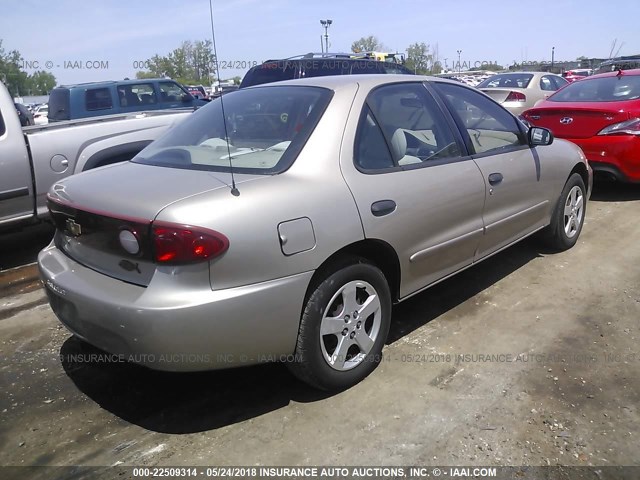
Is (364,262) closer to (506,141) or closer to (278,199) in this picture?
(278,199)

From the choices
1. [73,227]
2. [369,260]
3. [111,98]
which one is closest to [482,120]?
[369,260]

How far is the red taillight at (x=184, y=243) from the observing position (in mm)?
2303

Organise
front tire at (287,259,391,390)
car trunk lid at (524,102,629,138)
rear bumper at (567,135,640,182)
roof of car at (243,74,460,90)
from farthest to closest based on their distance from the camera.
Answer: car trunk lid at (524,102,629,138)
rear bumper at (567,135,640,182)
roof of car at (243,74,460,90)
front tire at (287,259,391,390)

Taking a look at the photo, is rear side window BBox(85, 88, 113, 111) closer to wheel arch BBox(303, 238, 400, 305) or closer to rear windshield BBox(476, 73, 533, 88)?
rear windshield BBox(476, 73, 533, 88)

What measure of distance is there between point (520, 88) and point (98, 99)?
27.5 feet

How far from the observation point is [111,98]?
35.6 ft

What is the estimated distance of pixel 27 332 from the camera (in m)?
3.77

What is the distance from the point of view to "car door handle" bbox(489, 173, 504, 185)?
12.2 feet

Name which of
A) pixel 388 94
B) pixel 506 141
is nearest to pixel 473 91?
pixel 506 141

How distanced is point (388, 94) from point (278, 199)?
4.02ft

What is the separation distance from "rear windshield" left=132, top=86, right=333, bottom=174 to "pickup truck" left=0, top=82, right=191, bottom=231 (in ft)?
7.10

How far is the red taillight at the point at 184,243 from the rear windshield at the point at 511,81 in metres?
10.7

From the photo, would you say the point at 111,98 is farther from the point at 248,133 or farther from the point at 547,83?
the point at 547,83

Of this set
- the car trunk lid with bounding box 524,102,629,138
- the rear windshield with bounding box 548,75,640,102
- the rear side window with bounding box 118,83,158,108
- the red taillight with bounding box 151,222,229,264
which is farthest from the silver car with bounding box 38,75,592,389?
the rear side window with bounding box 118,83,158,108
